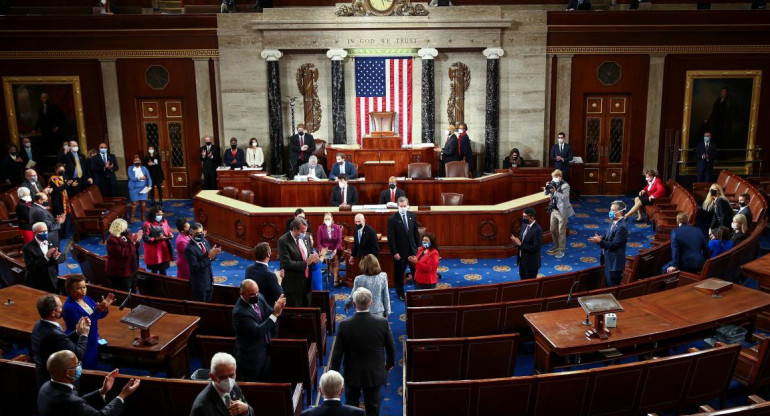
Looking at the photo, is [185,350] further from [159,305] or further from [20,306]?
[20,306]

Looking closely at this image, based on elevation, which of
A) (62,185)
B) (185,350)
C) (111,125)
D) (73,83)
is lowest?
(185,350)

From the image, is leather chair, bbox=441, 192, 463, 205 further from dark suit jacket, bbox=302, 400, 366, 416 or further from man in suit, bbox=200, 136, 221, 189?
dark suit jacket, bbox=302, 400, 366, 416

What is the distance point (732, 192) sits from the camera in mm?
13477

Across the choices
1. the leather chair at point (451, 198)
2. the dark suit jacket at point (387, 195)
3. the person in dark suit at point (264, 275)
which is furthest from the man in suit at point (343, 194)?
the person in dark suit at point (264, 275)

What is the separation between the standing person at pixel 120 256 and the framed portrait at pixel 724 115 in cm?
1325

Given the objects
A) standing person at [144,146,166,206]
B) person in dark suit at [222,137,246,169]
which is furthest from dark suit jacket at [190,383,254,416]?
person in dark suit at [222,137,246,169]

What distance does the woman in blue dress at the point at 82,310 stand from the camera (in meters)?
5.88

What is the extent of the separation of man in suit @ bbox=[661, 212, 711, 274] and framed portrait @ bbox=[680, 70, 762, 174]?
8.80 metres

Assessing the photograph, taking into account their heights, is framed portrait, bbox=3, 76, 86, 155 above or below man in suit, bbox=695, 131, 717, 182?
above

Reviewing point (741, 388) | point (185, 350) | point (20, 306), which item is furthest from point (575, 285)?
point (20, 306)

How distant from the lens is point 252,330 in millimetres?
5695

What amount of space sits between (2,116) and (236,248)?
837cm

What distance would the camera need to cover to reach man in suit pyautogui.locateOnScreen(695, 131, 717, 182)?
1525 cm

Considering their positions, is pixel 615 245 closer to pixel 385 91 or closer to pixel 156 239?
pixel 156 239
